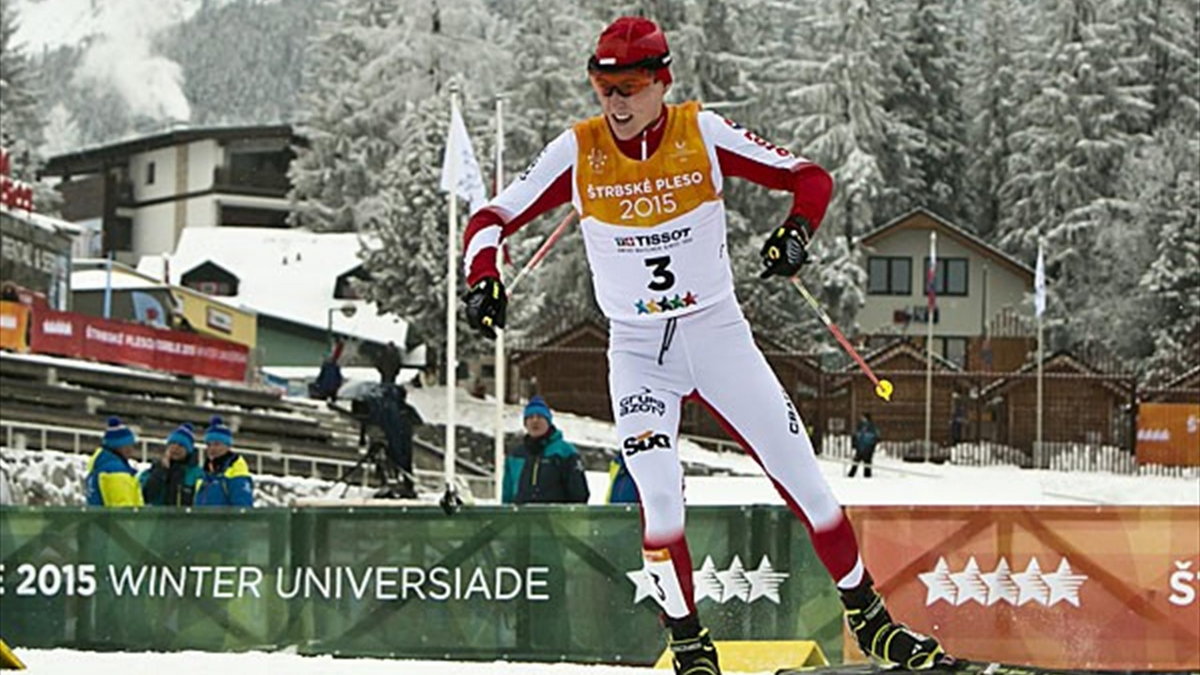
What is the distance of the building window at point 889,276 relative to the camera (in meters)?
66.3

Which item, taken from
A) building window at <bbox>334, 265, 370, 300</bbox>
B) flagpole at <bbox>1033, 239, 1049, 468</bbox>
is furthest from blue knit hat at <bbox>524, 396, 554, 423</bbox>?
building window at <bbox>334, 265, 370, 300</bbox>

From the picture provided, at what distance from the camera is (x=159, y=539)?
12.5 meters

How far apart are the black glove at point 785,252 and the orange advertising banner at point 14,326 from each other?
29.7m

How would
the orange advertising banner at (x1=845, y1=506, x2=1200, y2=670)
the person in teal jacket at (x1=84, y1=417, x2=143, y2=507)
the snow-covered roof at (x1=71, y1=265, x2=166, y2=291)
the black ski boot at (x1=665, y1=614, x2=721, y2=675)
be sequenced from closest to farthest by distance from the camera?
the black ski boot at (x1=665, y1=614, x2=721, y2=675) → the orange advertising banner at (x1=845, y1=506, x2=1200, y2=670) → the person in teal jacket at (x1=84, y1=417, x2=143, y2=507) → the snow-covered roof at (x1=71, y1=265, x2=166, y2=291)

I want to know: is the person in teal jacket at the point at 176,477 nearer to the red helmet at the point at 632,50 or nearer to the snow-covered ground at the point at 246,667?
the snow-covered ground at the point at 246,667

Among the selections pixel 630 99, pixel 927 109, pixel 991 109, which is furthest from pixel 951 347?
pixel 630 99

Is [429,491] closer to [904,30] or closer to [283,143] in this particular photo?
[904,30]

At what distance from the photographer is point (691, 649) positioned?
6613mm

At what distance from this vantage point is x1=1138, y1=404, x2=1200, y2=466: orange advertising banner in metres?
46.5

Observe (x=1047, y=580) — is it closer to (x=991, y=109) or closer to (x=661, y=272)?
(x=661, y=272)

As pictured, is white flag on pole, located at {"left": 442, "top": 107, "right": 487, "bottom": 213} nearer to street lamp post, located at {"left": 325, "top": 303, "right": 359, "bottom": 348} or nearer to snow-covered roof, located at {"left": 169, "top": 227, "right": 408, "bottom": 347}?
street lamp post, located at {"left": 325, "top": 303, "right": 359, "bottom": 348}

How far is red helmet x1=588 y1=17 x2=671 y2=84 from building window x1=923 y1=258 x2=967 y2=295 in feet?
197

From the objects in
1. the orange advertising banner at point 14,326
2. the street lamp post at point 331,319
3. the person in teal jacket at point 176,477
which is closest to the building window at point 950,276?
the street lamp post at point 331,319

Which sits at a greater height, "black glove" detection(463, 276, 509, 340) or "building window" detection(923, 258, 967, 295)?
"building window" detection(923, 258, 967, 295)
